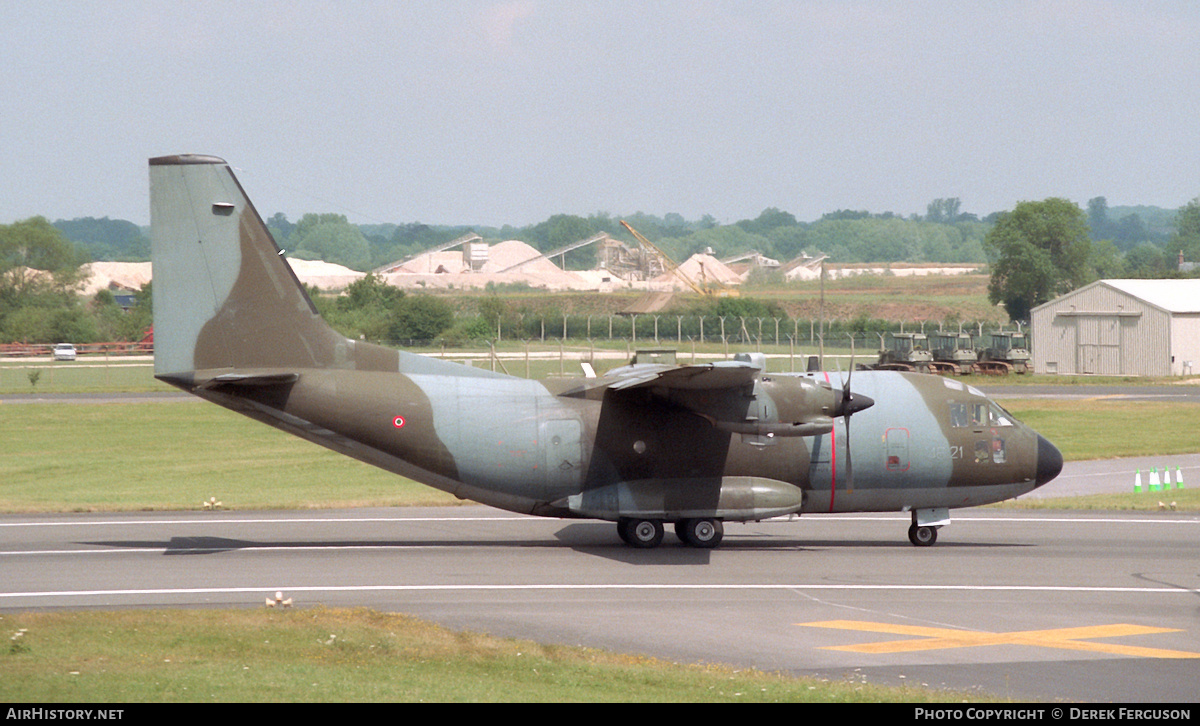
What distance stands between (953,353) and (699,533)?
5547 centimetres

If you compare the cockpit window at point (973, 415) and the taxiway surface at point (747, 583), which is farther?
the cockpit window at point (973, 415)

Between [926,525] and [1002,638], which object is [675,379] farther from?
[1002,638]

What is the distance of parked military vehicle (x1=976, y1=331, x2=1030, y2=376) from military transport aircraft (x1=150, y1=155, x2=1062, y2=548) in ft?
175

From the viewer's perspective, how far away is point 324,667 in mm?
13898

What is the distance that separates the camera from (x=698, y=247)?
440ft

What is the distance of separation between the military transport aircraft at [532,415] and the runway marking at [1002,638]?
558 cm

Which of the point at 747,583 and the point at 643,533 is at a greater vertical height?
the point at 643,533

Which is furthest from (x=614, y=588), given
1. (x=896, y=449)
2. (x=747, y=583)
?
(x=896, y=449)

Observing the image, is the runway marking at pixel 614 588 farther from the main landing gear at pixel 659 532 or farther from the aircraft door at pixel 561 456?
the main landing gear at pixel 659 532

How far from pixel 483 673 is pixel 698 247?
122313 mm

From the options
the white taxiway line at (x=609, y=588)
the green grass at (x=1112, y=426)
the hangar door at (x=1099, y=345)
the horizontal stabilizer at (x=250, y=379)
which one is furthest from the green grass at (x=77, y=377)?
the hangar door at (x=1099, y=345)

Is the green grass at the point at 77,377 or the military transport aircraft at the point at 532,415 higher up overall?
the military transport aircraft at the point at 532,415

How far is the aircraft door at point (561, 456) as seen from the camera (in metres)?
22.2
